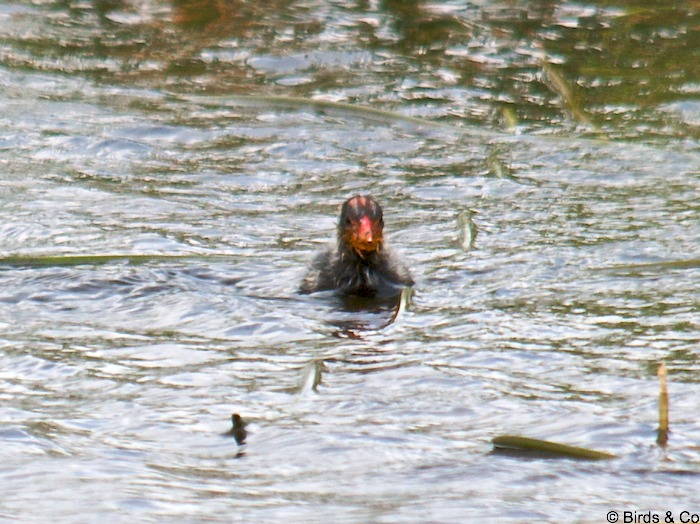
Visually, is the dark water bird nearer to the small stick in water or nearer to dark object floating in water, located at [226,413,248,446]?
dark object floating in water, located at [226,413,248,446]

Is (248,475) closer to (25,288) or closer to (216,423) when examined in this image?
(216,423)

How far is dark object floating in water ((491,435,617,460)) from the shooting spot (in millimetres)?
5695

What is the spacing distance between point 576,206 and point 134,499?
19.7 ft

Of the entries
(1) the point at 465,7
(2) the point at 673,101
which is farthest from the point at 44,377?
(1) the point at 465,7

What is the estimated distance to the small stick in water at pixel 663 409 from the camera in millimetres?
5316

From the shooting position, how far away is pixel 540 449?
5.76 meters

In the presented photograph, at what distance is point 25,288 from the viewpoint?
8852mm

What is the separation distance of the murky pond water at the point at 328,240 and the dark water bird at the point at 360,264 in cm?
13

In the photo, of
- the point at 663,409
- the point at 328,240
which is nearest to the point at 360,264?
the point at 328,240

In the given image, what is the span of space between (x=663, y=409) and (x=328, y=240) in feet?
16.5

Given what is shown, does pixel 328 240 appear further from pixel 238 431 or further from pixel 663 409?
pixel 663 409

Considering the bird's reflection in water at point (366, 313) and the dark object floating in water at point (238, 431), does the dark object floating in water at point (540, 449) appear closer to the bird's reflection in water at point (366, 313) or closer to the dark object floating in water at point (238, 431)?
the dark object floating in water at point (238, 431)

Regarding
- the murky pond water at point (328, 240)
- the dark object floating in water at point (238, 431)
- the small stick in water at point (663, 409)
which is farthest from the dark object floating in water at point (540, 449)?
the dark object floating in water at point (238, 431)

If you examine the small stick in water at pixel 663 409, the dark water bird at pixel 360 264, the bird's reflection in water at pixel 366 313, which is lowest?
the bird's reflection in water at pixel 366 313
